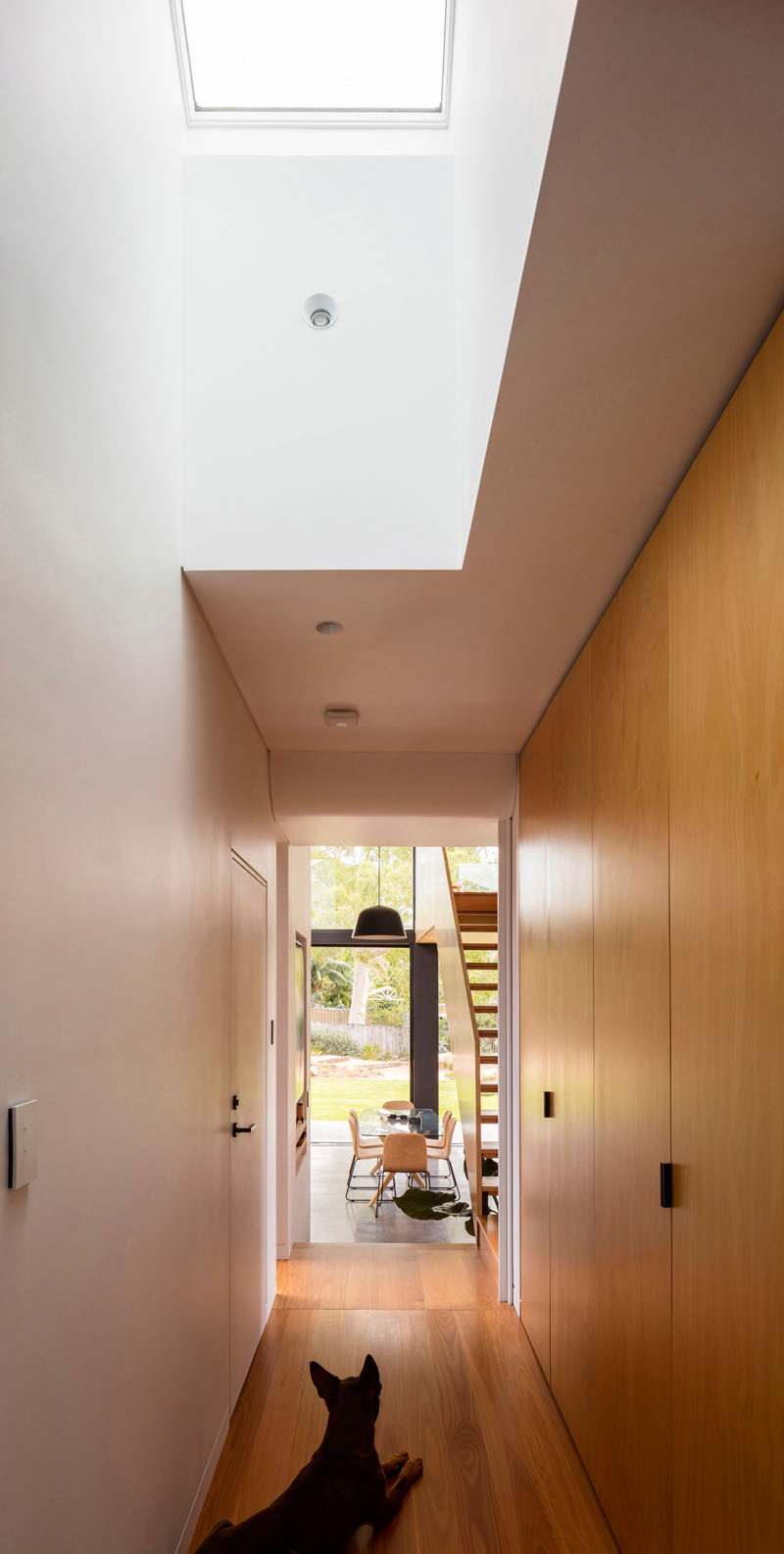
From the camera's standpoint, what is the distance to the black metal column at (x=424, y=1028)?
12500mm

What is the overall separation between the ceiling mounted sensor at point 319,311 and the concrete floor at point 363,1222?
6295 mm

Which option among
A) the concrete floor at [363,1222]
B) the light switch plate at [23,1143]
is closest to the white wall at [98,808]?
the light switch plate at [23,1143]

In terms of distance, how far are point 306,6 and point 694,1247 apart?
296 centimetres

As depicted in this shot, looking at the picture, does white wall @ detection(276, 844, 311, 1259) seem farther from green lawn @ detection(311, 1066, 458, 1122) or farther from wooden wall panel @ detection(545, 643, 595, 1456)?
green lawn @ detection(311, 1066, 458, 1122)

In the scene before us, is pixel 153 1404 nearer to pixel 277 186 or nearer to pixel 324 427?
pixel 324 427

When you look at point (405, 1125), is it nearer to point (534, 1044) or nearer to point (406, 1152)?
point (406, 1152)

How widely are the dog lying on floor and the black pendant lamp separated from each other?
261 inches

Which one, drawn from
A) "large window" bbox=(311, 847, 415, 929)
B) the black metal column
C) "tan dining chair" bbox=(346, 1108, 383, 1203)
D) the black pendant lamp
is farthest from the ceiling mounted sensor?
"large window" bbox=(311, 847, 415, 929)

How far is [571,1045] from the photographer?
3.56 metres

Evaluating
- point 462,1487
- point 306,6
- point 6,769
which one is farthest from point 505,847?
point 6,769

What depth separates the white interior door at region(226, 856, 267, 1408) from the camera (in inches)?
145

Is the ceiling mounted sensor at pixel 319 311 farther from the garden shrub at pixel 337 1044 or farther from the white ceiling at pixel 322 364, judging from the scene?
the garden shrub at pixel 337 1044

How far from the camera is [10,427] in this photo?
4.64ft

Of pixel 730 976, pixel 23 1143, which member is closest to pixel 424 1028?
pixel 730 976
